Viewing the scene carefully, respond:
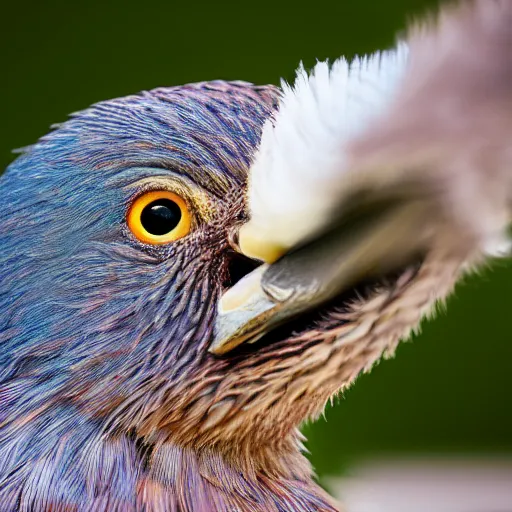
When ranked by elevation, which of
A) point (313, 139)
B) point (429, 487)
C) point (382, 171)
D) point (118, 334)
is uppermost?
Result: point (429, 487)

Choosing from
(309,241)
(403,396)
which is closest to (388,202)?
(309,241)

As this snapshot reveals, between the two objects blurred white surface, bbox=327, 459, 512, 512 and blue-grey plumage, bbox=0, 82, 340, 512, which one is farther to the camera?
blurred white surface, bbox=327, 459, 512, 512

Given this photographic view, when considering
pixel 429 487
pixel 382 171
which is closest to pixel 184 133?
pixel 382 171

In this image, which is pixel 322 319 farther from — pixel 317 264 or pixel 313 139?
pixel 313 139

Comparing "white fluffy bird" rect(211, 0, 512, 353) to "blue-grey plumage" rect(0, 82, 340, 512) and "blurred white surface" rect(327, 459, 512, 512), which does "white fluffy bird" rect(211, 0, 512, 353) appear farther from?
"blurred white surface" rect(327, 459, 512, 512)

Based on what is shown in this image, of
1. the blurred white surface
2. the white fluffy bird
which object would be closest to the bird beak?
the white fluffy bird

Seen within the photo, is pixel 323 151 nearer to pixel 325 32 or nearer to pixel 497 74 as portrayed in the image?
pixel 497 74

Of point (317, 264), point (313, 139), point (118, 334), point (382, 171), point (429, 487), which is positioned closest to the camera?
point (382, 171)
